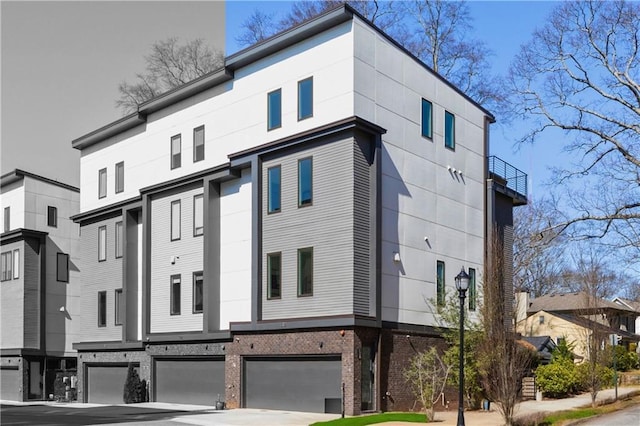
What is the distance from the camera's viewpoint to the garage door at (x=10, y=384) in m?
45.3

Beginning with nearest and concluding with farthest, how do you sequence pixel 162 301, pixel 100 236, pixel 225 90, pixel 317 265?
pixel 317 265 < pixel 225 90 < pixel 162 301 < pixel 100 236

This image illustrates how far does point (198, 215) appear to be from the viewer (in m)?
32.7

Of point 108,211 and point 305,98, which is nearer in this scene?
point 305,98

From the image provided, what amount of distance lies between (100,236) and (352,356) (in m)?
19.0

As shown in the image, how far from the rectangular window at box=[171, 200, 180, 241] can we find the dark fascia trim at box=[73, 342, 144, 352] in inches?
213

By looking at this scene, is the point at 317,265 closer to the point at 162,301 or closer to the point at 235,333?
the point at 235,333

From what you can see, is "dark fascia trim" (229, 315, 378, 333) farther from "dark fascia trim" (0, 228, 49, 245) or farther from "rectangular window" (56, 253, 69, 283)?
"dark fascia trim" (0, 228, 49, 245)

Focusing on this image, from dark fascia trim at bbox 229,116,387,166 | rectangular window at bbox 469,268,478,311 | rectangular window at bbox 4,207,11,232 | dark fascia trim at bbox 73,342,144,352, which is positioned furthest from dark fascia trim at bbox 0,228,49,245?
rectangular window at bbox 469,268,478,311

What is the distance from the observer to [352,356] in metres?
25.3

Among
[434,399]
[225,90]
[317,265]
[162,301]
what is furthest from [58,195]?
[434,399]

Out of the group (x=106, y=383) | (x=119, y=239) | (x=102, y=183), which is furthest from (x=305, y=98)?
(x=106, y=383)

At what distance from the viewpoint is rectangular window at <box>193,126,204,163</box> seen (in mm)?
32938

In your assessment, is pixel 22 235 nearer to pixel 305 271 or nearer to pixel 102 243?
pixel 102 243

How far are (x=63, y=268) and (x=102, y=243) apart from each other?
907cm
